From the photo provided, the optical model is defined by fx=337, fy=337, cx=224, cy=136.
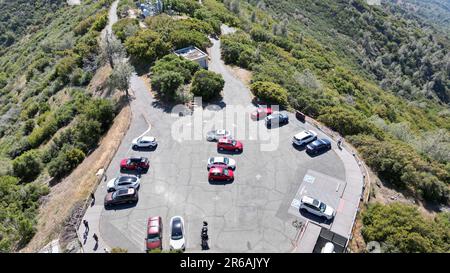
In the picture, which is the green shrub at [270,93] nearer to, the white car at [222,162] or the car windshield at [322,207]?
the white car at [222,162]

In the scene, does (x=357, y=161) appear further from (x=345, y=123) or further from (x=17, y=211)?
(x=17, y=211)

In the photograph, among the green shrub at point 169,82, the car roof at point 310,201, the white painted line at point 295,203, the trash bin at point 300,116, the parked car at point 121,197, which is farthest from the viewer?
the green shrub at point 169,82

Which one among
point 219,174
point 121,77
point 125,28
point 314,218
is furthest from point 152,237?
point 125,28

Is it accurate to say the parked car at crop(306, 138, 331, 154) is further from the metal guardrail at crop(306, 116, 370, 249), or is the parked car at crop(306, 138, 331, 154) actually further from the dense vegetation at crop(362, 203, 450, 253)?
the dense vegetation at crop(362, 203, 450, 253)

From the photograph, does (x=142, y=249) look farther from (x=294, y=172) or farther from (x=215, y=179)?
(x=294, y=172)

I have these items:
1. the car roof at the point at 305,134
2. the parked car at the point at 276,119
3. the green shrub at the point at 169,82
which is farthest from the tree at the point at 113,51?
the car roof at the point at 305,134

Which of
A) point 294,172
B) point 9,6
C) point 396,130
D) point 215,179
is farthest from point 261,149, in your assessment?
point 9,6
